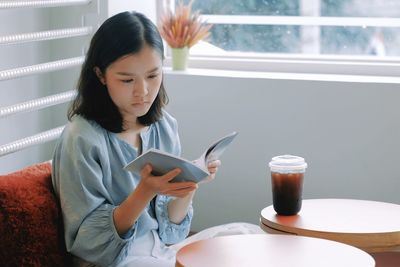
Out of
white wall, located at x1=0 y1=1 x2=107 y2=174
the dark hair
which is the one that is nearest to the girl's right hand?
the dark hair

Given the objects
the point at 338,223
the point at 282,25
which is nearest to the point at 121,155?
the point at 338,223

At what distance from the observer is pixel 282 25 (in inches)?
135

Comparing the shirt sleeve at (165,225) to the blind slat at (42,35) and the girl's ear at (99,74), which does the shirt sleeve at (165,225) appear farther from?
the blind slat at (42,35)

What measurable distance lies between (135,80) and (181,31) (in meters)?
1.22

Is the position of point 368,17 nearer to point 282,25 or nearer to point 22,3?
point 282,25

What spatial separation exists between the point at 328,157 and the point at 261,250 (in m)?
1.14

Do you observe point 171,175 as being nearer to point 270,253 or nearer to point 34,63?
point 270,253

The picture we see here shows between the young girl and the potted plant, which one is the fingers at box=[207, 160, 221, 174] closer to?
the young girl

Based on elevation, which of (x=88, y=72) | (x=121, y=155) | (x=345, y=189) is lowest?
(x=345, y=189)

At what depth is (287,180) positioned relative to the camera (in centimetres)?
239

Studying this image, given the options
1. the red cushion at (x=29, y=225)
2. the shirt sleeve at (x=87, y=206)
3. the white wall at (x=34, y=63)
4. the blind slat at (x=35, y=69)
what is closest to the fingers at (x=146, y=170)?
the shirt sleeve at (x=87, y=206)

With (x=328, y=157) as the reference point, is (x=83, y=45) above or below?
above

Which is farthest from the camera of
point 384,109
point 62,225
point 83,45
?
point 83,45

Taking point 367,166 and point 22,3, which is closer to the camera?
point 22,3
